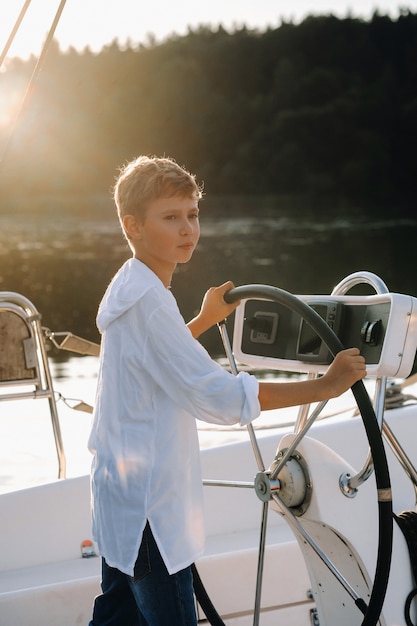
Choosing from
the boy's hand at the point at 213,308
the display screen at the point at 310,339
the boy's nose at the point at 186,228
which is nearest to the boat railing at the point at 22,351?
the boy's hand at the point at 213,308

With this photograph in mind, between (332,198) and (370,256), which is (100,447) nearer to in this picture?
Result: (370,256)

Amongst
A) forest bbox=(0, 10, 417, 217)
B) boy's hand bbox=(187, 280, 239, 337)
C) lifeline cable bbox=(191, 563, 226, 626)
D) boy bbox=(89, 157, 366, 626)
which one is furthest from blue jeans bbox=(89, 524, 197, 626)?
forest bbox=(0, 10, 417, 217)

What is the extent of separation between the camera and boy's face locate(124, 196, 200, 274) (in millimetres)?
1660

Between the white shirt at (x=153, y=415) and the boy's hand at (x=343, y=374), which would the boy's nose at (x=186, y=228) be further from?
the boy's hand at (x=343, y=374)

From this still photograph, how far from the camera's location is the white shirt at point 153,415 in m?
1.58

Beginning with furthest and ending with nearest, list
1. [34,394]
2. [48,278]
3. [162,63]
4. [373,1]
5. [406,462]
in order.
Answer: [373,1] → [162,63] → [48,278] → [34,394] → [406,462]

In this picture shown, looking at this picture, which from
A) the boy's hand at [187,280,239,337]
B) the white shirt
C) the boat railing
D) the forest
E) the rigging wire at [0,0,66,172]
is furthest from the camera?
the forest

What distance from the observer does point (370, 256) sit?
2461cm

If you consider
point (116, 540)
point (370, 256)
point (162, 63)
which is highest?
point (162, 63)

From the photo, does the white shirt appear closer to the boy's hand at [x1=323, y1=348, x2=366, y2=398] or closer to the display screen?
the boy's hand at [x1=323, y1=348, x2=366, y2=398]

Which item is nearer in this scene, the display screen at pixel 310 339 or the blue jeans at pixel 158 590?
the blue jeans at pixel 158 590

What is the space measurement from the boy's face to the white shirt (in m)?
0.04

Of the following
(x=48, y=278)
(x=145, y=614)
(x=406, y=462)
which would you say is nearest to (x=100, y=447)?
(x=145, y=614)

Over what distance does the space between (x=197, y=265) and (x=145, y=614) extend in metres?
19.2
